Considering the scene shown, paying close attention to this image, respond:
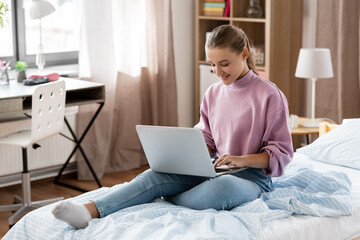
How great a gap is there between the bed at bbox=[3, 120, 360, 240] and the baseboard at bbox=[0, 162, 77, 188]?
5.39ft

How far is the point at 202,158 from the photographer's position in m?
2.09

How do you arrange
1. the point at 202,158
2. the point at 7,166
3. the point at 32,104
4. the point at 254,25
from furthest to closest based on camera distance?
the point at 254,25 < the point at 7,166 < the point at 32,104 < the point at 202,158

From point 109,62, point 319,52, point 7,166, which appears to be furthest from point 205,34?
point 7,166

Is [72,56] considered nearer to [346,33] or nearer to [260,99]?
[346,33]

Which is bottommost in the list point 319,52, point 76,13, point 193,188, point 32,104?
point 193,188

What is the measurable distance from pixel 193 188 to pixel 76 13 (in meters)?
2.07

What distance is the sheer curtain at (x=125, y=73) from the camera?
13.0 feet

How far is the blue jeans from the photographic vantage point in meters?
2.12

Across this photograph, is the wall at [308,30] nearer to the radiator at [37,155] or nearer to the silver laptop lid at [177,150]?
the radiator at [37,155]

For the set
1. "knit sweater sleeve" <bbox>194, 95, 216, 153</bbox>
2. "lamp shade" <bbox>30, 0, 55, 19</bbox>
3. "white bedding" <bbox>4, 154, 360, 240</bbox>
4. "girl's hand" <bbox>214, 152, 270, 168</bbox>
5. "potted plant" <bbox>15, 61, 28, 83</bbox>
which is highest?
"lamp shade" <bbox>30, 0, 55, 19</bbox>

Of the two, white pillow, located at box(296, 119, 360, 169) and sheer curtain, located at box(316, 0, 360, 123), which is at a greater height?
sheer curtain, located at box(316, 0, 360, 123)

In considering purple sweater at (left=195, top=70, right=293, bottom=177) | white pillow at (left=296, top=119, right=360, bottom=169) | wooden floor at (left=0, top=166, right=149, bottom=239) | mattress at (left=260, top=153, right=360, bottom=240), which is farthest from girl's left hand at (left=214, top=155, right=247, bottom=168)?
wooden floor at (left=0, top=166, right=149, bottom=239)

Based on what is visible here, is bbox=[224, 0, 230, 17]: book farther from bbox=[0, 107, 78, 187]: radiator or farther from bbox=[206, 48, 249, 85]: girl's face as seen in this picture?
bbox=[206, 48, 249, 85]: girl's face

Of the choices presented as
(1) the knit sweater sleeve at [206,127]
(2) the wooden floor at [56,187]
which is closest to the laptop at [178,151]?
(1) the knit sweater sleeve at [206,127]
